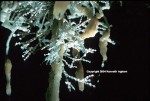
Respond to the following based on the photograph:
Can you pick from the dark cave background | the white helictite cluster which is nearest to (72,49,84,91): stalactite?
the white helictite cluster

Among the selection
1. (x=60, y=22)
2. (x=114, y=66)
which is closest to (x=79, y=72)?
(x=60, y=22)

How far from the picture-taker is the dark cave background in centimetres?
198

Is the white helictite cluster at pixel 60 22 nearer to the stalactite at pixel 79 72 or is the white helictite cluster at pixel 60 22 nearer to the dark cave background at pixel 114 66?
the stalactite at pixel 79 72

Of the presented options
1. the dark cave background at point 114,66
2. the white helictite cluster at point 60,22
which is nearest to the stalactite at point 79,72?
the white helictite cluster at point 60,22

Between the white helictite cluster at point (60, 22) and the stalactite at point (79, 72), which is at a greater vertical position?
the white helictite cluster at point (60, 22)

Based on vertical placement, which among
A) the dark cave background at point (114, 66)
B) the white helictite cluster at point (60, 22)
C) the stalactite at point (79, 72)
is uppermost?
the white helictite cluster at point (60, 22)

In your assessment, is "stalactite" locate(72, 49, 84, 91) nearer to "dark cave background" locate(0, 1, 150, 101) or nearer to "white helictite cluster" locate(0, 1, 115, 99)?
"white helictite cluster" locate(0, 1, 115, 99)

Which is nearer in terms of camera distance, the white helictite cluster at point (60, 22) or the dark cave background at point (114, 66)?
the white helictite cluster at point (60, 22)

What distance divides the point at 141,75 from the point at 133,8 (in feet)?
1.74

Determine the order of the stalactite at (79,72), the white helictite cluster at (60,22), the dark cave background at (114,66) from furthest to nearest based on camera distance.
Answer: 1. the dark cave background at (114,66)
2. the stalactite at (79,72)
3. the white helictite cluster at (60,22)

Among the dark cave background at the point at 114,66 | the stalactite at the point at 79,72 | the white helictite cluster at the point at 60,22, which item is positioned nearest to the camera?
the white helictite cluster at the point at 60,22

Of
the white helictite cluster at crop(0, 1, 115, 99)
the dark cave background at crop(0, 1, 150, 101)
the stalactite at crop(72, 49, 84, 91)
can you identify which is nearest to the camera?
the white helictite cluster at crop(0, 1, 115, 99)

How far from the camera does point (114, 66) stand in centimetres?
208

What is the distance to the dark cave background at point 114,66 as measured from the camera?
1.98 meters
